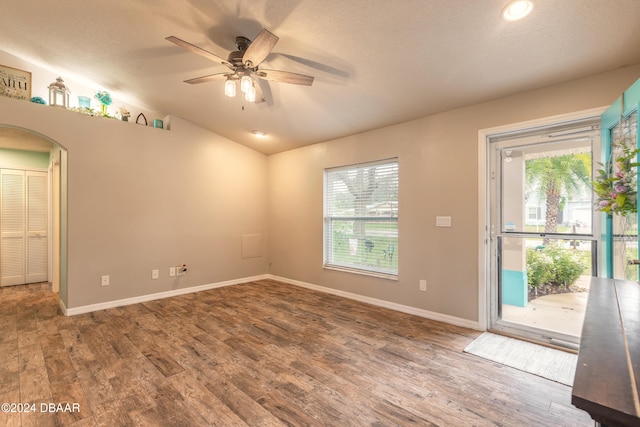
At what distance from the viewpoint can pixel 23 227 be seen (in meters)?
5.24

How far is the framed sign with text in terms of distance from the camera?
129 inches

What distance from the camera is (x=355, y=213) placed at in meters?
4.45

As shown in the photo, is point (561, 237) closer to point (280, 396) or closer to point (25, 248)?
point (280, 396)

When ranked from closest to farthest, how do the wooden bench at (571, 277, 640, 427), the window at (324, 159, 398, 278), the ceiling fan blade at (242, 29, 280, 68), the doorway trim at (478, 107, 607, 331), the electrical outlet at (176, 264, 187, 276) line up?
1. the wooden bench at (571, 277, 640, 427)
2. the ceiling fan blade at (242, 29, 280, 68)
3. the doorway trim at (478, 107, 607, 331)
4. the window at (324, 159, 398, 278)
5. the electrical outlet at (176, 264, 187, 276)

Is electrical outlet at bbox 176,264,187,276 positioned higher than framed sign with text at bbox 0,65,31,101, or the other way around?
framed sign with text at bbox 0,65,31,101

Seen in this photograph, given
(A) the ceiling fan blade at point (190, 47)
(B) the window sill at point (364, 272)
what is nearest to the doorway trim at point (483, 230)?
(B) the window sill at point (364, 272)

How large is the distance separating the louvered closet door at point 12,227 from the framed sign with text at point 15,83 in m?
2.76

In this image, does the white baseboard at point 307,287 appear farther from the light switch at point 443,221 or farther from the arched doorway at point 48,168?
the light switch at point 443,221

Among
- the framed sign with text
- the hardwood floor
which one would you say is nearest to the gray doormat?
the hardwood floor

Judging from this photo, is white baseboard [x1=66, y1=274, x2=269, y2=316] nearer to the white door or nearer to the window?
the window

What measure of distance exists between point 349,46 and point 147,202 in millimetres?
3529

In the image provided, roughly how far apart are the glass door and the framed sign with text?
5365 millimetres

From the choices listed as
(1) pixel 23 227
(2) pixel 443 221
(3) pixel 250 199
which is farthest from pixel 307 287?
(1) pixel 23 227

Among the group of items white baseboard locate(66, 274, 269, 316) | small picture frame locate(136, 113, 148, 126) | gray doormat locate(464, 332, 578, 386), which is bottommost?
gray doormat locate(464, 332, 578, 386)
